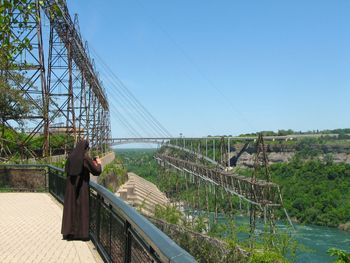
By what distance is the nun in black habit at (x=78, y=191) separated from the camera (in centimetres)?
563

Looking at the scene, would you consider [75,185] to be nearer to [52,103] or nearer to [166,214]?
[52,103]

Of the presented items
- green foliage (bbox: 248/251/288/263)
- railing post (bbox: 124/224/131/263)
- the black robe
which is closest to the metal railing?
railing post (bbox: 124/224/131/263)

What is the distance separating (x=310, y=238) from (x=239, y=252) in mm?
38769

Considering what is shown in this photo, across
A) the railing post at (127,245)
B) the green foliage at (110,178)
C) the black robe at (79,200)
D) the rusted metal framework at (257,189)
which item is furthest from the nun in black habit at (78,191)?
the green foliage at (110,178)

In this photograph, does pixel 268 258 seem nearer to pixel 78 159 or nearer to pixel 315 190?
pixel 78 159

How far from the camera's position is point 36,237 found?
6.86m

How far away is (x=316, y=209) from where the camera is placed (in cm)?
6675

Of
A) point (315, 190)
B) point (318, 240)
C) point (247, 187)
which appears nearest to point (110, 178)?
point (247, 187)

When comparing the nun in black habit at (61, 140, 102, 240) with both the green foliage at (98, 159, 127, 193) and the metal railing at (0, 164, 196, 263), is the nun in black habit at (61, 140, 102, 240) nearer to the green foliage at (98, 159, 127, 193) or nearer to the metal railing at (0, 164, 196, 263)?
the metal railing at (0, 164, 196, 263)

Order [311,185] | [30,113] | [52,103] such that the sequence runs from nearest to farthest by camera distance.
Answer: [30,113] < [52,103] < [311,185]

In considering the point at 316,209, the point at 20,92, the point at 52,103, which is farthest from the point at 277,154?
the point at 20,92

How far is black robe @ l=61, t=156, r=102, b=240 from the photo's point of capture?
18.6 feet

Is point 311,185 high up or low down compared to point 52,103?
down

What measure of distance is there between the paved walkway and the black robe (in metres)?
0.31
